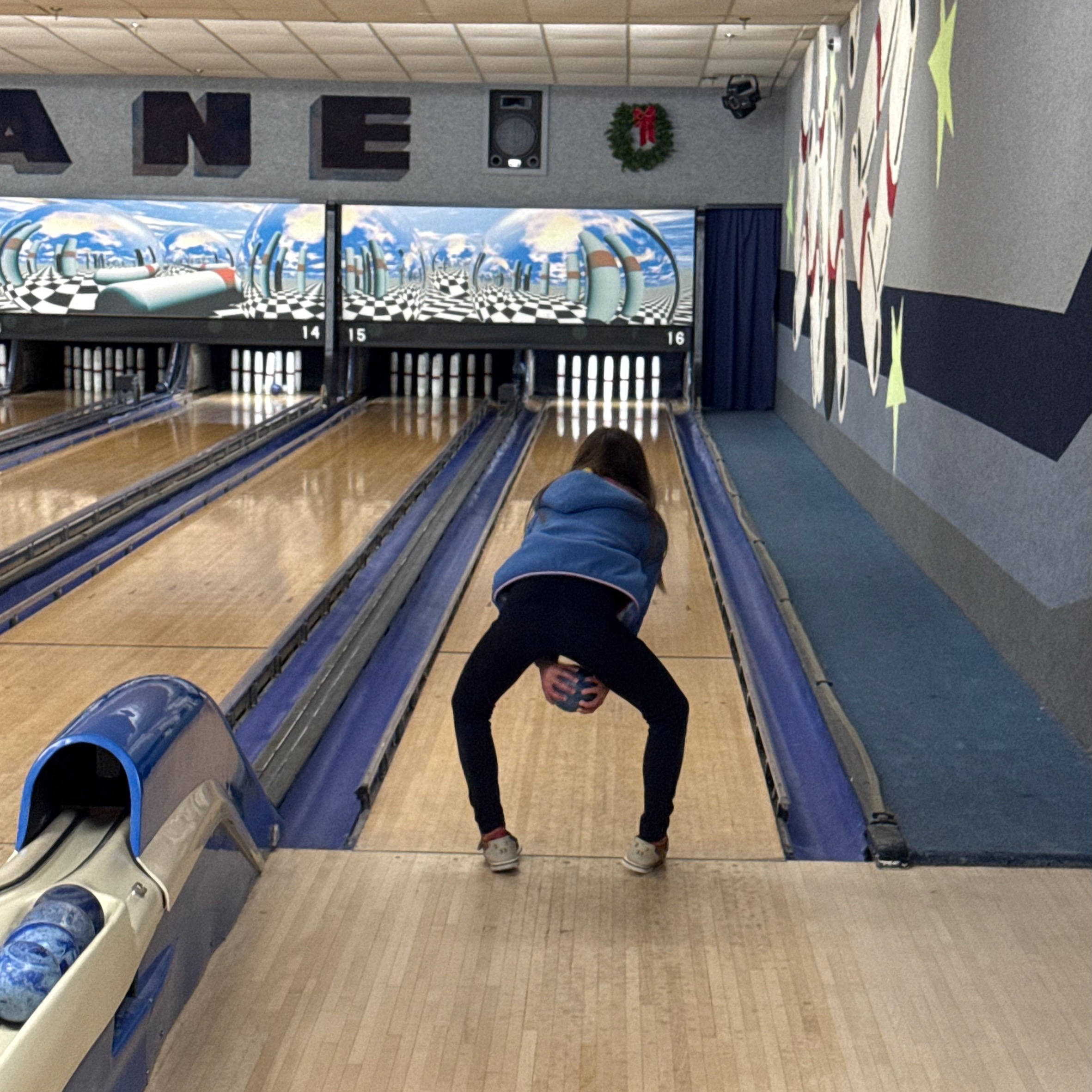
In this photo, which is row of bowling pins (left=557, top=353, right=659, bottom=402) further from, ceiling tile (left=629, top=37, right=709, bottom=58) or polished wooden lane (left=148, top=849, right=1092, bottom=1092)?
polished wooden lane (left=148, top=849, right=1092, bottom=1092)

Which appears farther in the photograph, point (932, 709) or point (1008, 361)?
point (1008, 361)

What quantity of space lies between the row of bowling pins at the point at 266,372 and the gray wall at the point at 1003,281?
5.85 meters

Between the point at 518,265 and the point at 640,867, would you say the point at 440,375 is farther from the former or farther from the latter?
the point at 640,867

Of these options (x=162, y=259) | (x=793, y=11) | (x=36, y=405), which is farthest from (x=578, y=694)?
(x=162, y=259)

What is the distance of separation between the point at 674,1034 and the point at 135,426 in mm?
7348

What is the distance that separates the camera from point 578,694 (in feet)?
7.97

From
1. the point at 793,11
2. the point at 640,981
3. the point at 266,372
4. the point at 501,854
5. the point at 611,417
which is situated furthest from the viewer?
the point at 266,372

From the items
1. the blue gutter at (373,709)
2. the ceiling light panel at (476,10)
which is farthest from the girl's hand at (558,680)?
A: the ceiling light panel at (476,10)

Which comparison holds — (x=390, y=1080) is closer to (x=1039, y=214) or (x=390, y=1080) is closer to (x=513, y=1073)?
(x=513, y=1073)

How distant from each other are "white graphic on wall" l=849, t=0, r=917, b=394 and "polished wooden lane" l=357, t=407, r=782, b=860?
7.45ft

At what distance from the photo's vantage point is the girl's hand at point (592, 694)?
243 cm

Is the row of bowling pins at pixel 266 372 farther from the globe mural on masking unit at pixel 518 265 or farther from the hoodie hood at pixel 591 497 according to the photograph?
the hoodie hood at pixel 591 497

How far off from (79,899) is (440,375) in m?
9.13

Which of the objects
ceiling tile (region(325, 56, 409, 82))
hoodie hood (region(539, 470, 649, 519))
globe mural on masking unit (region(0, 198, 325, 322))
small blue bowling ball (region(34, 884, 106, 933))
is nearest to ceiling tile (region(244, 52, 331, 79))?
ceiling tile (region(325, 56, 409, 82))
